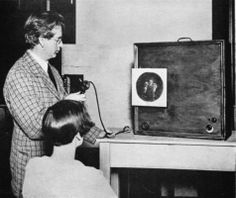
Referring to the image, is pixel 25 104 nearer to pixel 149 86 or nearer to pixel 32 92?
pixel 32 92

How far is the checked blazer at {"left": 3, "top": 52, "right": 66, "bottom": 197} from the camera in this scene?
1616mm

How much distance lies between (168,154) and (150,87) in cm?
34

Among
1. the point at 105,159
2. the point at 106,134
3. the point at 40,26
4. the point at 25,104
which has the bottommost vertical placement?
the point at 105,159

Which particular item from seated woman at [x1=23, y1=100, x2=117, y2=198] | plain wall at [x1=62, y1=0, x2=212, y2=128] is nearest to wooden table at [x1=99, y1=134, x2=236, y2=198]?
seated woman at [x1=23, y1=100, x2=117, y2=198]

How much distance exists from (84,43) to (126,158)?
2.74 feet

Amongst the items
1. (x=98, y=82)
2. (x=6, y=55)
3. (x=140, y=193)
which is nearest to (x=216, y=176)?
(x=140, y=193)

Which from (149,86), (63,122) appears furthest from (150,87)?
(63,122)

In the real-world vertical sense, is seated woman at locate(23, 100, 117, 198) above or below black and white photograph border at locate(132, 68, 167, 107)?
below

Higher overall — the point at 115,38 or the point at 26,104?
the point at 115,38

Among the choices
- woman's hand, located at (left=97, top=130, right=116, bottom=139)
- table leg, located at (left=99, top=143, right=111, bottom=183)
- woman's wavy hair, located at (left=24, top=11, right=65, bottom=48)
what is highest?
woman's wavy hair, located at (left=24, top=11, right=65, bottom=48)

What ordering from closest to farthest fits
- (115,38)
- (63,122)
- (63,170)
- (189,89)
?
(63,170) → (63,122) → (189,89) → (115,38)

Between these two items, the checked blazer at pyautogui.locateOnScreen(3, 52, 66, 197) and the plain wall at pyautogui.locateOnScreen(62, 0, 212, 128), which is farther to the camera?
the plain wall at pyautogui.locateOnScreen(62, 0, 212, 128)

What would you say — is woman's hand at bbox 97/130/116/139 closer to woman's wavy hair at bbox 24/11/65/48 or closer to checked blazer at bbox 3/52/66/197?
checked blazer at bbox 3/52/66/197

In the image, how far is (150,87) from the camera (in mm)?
1780
